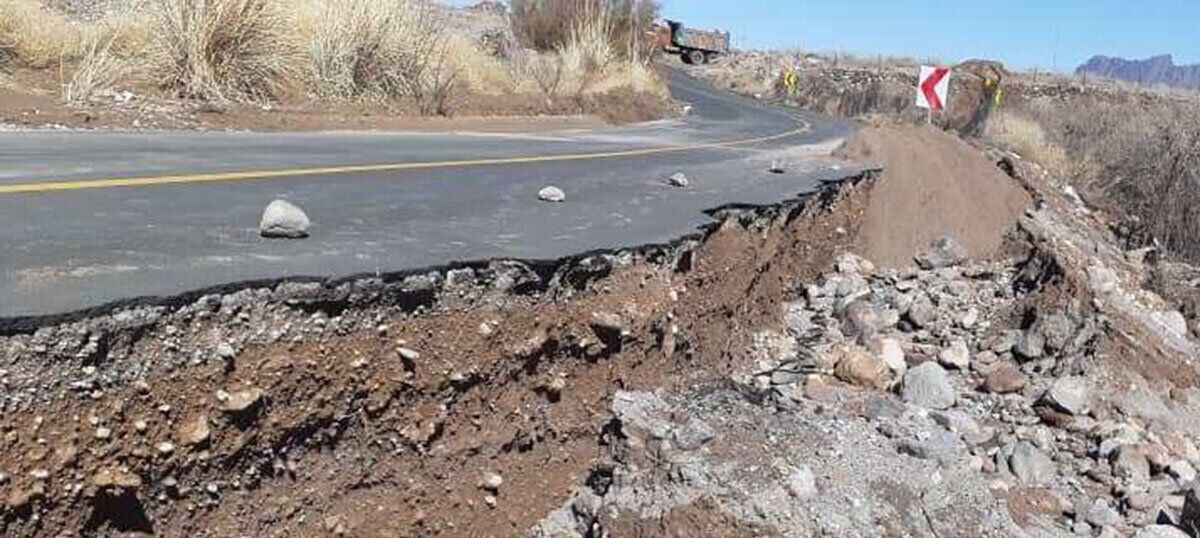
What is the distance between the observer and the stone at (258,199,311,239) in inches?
198

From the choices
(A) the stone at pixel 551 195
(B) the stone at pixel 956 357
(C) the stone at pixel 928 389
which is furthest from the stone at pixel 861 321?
(A) the stone at pixel 551 195

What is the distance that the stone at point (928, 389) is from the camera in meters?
7.21

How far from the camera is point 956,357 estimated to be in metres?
8.18

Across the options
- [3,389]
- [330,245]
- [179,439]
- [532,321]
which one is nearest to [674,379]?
[532,321]

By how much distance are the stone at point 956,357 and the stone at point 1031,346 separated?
39 centimetres

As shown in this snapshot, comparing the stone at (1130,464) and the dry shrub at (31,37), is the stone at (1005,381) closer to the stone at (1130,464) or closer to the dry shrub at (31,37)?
the stone at (1130,464)

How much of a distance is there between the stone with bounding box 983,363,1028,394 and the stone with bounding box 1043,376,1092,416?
25 cm

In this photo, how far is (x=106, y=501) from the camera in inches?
130

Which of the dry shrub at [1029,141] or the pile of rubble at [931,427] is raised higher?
the dry shrub at [1029,141]

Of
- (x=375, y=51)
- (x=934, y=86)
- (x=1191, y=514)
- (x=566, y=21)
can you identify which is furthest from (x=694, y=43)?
(x=1191, y=514)

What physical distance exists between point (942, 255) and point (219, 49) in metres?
9.34

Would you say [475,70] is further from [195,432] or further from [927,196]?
[195,432]

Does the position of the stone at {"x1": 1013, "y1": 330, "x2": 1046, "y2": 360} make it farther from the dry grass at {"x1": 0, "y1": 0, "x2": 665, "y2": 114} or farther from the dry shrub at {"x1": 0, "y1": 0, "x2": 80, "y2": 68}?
the dry shrub at {"x1": 0, "y1": 0, "x2": 80, "y2": 68}

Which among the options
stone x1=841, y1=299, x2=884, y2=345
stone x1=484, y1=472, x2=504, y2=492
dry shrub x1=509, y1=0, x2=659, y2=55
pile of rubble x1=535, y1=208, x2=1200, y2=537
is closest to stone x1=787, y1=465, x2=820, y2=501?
pile of rubble x1=535, y1=208, x2=1200, y2=537
